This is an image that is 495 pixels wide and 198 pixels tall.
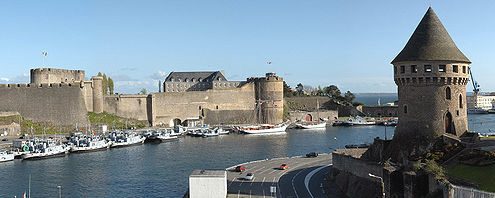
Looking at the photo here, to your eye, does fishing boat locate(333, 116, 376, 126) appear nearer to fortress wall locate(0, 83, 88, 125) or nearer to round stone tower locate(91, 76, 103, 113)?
round stone tower locate(91, 76, 103, 113)

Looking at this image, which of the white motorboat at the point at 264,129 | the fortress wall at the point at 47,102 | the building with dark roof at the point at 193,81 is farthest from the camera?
the building with dark roof at the point at 193,81

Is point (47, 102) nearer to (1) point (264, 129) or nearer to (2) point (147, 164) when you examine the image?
(1) point (264, 129)

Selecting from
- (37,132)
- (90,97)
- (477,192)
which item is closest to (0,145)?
(37,132)

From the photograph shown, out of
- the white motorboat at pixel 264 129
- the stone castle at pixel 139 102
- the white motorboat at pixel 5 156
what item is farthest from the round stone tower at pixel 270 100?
the white motorboat at pixel 5 156

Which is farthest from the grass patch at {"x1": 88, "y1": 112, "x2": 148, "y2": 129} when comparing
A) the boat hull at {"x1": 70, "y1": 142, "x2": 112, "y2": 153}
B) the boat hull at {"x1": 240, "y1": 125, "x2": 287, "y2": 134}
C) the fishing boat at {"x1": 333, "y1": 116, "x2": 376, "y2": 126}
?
the fishing boat at {"x1": 333, "y1": 116, "x2": 376, "y2": 126}

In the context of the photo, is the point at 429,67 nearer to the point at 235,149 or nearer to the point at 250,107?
→ the point at 235,149

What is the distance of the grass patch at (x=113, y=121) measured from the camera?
2906 inches

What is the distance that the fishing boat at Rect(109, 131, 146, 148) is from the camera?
61.7 meters

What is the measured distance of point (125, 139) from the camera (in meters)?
62.9

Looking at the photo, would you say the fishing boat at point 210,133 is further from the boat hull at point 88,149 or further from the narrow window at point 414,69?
the narrow window at point 414,69

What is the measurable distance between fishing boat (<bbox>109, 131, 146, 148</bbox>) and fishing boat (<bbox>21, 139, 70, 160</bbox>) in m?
6.72

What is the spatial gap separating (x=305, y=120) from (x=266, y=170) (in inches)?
2340

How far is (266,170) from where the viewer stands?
121 feet

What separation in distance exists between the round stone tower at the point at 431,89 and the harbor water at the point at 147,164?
49.3 ft
